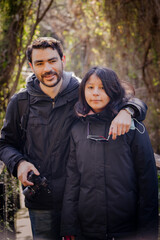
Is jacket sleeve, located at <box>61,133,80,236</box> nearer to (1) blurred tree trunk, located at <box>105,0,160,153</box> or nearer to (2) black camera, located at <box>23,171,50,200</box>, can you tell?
(2) black camera, located at <box>23,171,50,200</box>

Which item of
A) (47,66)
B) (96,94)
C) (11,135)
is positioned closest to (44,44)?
(47,66)

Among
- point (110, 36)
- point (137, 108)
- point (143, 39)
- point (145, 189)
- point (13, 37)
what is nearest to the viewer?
point (145, 189)

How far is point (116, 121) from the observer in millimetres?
2014

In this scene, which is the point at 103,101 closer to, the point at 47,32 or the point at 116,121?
the point at 116,121

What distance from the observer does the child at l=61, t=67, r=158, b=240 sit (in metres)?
2.01

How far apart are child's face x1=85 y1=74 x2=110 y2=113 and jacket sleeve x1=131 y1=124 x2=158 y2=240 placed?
33 cm

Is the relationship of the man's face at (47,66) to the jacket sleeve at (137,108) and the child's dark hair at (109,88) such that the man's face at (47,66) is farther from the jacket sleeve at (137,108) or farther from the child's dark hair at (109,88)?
the jacket sleeve at (137,108)

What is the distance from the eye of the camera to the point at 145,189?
6.58ft

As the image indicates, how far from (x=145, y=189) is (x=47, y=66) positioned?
1.15 m

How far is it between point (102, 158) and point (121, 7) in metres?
4.43

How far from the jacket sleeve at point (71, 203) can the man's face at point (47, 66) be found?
2.23 ft

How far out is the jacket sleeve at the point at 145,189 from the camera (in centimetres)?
200

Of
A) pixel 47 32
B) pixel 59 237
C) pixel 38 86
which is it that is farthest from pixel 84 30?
pixel 59 237

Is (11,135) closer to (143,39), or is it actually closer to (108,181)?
(108,181)
